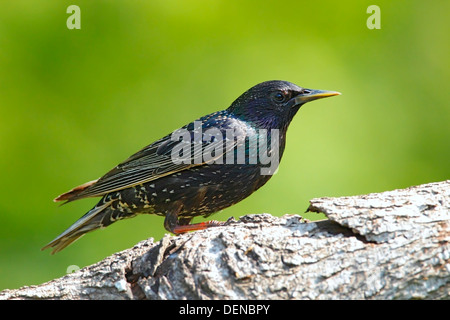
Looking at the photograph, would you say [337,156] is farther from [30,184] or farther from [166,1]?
[30,184]

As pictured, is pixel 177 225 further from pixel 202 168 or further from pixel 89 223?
pixel 89 223

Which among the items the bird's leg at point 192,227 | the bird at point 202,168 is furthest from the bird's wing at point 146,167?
the bird's leg at point 192,227

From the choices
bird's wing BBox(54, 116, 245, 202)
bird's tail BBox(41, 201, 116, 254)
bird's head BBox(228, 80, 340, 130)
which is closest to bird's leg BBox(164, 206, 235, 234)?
bird's wing BBox(54, 116, 245, 202)

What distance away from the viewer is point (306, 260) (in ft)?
11.9

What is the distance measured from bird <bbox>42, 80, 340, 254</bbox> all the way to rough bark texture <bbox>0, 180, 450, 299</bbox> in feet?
3.25

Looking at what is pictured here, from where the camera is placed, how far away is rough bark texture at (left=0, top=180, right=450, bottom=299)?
3492 millimetres

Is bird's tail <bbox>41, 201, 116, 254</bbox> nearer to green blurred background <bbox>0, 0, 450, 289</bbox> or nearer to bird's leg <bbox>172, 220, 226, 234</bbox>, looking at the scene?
green blurred background <bbox>0, 0, 450, 289</bbox>

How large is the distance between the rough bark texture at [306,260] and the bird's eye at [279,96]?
5.35 feet

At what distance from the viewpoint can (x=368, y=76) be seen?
22.6ft

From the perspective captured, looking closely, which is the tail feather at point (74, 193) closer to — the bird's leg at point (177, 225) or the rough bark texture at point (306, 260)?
the bird's leg at point (177, 225)

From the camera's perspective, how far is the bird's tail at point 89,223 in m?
5.48

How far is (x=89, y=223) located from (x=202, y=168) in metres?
1.23
